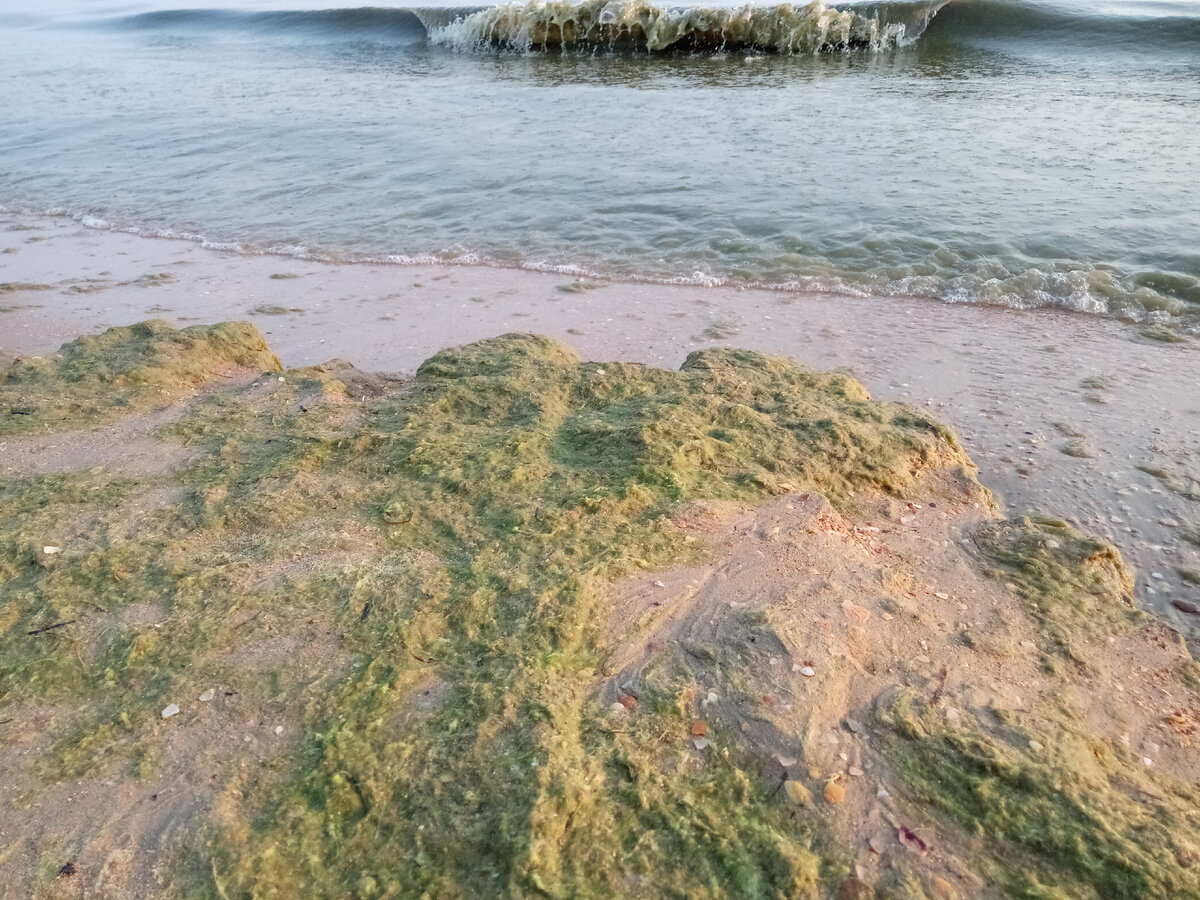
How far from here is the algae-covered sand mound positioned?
1432 millimetres

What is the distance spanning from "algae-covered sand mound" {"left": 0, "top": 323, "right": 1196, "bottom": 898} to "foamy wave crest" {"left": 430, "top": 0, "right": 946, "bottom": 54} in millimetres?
15677

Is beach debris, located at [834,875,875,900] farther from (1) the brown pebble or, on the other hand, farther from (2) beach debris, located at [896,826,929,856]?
(2) beach debris, located at [896,826,929,856]

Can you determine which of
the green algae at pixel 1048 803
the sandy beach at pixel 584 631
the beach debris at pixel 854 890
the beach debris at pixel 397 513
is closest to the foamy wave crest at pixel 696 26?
the sandy beach at pixel 584 631

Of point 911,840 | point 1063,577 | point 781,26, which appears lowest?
point 1063,577

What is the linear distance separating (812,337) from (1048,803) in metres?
3.39

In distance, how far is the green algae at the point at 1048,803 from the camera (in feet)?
4.58

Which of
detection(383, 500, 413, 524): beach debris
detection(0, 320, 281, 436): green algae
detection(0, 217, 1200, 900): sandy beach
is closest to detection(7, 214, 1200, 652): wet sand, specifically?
detection(0, 217, 1200, 900): sandy beach

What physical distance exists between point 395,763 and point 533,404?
172cm

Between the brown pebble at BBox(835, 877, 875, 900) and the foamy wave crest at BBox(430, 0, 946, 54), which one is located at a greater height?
the foamy wave crest at BBox(430, 0, 946, 54)

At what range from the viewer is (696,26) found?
16.8 m

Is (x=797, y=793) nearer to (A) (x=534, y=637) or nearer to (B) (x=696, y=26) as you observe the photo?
(A) (x=534, y=637)

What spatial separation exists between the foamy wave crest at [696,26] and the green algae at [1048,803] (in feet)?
55.5

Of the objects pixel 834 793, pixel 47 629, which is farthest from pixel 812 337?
pixel 47 629

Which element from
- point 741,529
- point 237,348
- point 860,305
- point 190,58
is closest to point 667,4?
point 190,58
